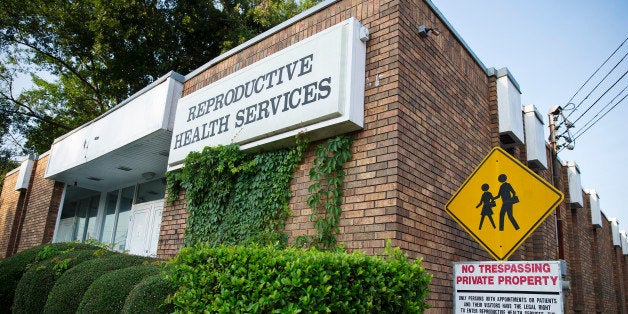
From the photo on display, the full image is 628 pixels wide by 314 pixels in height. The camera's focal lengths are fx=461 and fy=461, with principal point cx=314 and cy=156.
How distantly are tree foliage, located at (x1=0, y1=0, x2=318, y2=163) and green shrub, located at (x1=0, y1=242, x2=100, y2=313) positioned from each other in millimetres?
12511

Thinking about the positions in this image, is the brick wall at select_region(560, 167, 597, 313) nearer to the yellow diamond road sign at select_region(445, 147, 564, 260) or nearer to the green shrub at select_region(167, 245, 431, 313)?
the yellow diamond road sign at select_region(445, 147, 564, 260)

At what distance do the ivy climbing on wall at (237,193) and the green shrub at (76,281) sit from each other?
3.90ft

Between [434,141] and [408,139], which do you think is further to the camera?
[434,141]

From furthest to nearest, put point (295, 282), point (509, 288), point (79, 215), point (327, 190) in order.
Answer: point (79, 215) → point (327, 190) → point (509, 288) → point (295, 282)

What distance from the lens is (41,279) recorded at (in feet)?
23.1

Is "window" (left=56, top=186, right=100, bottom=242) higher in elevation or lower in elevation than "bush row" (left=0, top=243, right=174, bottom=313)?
higher

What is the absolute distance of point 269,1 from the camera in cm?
2088

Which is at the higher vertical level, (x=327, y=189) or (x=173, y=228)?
(x=327, y=189)

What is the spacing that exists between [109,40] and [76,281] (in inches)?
615

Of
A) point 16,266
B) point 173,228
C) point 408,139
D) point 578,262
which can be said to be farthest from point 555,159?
point 16,266

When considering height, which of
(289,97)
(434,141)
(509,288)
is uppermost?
(289,97)

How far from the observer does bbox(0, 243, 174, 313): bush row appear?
15.6 feet

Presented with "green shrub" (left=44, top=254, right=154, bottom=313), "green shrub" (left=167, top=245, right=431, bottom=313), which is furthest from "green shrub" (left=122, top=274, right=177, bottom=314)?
"green shrub" (left=44, top=254, right=154, bottom=313)

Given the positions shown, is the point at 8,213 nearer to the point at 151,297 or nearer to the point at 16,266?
the point at 16,266
